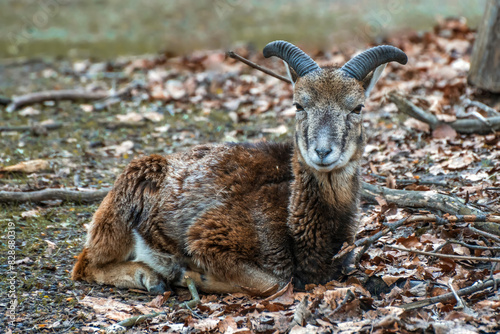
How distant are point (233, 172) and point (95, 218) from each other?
1.50 metres

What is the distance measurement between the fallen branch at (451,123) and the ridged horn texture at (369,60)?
2264 mm

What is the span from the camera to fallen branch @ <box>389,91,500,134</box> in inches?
289

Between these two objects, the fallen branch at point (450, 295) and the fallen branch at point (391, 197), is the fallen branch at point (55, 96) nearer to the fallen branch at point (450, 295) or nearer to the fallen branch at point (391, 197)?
the fallen branch at point (391, 197)

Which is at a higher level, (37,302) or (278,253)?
(278,253)

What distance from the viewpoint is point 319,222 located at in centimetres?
525

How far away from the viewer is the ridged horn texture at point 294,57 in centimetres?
552

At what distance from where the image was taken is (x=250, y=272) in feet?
17.1

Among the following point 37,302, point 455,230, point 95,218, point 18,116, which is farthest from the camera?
point 18,116

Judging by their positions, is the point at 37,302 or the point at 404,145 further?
the point at 404,145

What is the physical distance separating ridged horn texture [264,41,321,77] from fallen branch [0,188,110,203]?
2.95m

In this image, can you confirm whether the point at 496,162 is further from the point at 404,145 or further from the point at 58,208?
the point at 58,208

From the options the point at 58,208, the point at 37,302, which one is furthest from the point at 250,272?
the point at 58,208

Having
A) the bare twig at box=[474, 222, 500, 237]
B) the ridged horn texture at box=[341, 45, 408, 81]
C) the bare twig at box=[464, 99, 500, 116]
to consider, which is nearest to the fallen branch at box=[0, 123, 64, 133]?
the ridged horn texture at box=[341, 45, 408, 81]

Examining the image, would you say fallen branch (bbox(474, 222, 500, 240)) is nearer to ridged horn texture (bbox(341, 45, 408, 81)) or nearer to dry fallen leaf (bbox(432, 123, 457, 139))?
ridged horn texture (bbox(341, 45, 408, 81))
